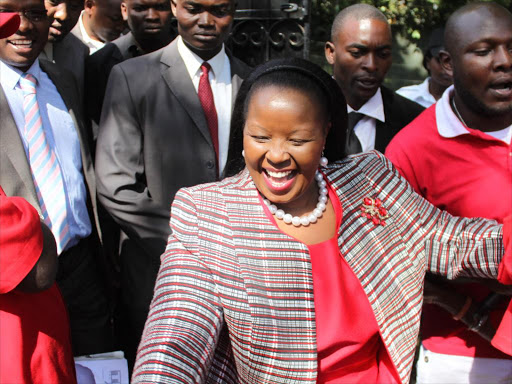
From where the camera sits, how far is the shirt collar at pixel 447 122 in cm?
319

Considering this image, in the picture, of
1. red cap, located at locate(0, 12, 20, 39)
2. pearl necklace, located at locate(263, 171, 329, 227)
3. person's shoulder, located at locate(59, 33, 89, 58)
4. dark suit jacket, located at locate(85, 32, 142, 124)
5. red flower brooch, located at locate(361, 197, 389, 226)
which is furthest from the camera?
person's shoulder, located at locate(59, 33, 89, 58)

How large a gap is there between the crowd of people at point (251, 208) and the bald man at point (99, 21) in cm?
78

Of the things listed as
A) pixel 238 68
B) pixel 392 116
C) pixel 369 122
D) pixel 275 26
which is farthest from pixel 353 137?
pixel 275 26

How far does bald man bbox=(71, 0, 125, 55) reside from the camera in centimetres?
558

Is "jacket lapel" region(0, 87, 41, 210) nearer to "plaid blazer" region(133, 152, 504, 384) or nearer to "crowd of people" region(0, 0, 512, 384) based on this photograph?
"crowd of people" region(0, 0, 512, 384)

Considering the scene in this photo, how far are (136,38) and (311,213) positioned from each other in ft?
8.79

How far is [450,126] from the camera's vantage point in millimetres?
3229

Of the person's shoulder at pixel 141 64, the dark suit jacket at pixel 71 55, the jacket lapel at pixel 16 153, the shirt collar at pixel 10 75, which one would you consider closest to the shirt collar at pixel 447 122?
the person's shoulder at pixel 141 64

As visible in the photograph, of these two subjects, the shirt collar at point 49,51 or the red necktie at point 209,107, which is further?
the shirt collar at point 49,51

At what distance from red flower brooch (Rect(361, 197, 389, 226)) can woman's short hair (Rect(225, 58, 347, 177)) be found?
294mm

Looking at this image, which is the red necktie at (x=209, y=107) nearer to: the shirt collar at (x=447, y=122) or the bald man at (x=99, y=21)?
the shirt collar at (x=447, y=122)

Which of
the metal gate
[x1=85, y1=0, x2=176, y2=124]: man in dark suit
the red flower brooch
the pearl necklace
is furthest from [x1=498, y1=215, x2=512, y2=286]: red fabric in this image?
[x1=85, y1=0, x2=176, y2=124]: man in dark suit

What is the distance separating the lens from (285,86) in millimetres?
2451

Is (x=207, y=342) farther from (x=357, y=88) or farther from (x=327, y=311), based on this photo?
(x=357, y=88)
